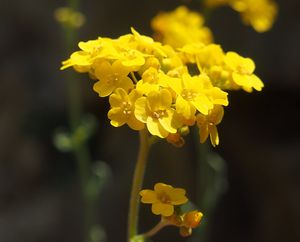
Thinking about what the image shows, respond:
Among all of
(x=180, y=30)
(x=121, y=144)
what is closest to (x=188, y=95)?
(x=180, y=30)

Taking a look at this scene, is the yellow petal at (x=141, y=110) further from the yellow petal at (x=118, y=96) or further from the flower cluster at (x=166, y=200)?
the flower cluster at (x=166, y=200)

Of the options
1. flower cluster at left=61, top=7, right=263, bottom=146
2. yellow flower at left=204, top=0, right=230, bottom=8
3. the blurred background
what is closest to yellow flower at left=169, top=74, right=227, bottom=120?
flower cluster at left=61, top=7, right=263, bottom=146

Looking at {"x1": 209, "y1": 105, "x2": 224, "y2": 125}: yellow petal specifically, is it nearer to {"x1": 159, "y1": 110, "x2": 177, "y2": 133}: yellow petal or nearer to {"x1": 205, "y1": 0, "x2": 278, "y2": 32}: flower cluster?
{"x1": 159, "y1": 110, "x2": 177, "y2": 133}: yellow petal

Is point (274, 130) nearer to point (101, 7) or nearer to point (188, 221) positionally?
point (101, 7)

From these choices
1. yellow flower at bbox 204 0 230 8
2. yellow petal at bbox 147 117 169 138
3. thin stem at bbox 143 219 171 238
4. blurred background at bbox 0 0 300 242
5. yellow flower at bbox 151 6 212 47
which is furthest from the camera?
blurred background at bbox 0 0 300 242

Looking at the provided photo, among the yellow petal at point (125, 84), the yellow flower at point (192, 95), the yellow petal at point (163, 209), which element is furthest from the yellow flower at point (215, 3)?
the yellow petal at point (163, 209)
